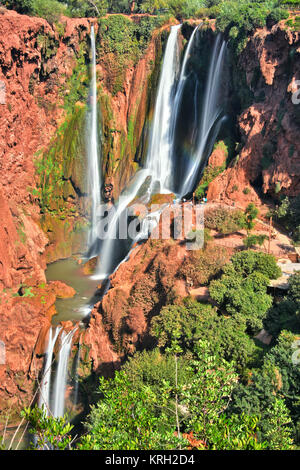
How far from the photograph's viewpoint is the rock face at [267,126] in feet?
81.1

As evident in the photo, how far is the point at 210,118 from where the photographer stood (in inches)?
1309

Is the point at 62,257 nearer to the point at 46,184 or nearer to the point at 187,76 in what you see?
the point at 46,184

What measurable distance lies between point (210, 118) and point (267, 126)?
7916 millimetres

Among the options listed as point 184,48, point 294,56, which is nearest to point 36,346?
point 294,56

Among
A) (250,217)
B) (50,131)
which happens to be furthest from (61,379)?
(50,131)

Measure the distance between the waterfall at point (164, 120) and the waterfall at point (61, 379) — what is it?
17288 mm

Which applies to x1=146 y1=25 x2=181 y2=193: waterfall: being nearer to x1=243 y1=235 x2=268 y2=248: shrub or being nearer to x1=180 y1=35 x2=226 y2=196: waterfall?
x1=180 y1=35 x2=226 y2=196: waterfall

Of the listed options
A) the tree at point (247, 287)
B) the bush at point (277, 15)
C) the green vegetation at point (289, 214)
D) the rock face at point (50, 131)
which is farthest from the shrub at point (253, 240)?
the bush at point (277, 15)

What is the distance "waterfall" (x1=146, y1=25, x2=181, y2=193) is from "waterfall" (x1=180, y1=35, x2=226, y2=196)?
11.4 ft

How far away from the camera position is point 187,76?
117ft

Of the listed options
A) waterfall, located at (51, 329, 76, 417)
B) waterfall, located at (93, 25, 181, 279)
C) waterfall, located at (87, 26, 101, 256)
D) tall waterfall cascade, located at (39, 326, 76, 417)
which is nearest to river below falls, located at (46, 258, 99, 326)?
tall waterfall cascade, located at (39, 326, 76, 417)

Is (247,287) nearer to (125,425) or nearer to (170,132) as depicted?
(125,425)

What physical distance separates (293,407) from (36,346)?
664 inches

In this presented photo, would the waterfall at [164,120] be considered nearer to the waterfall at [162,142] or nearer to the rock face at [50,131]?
the waterfall at [162,142]
